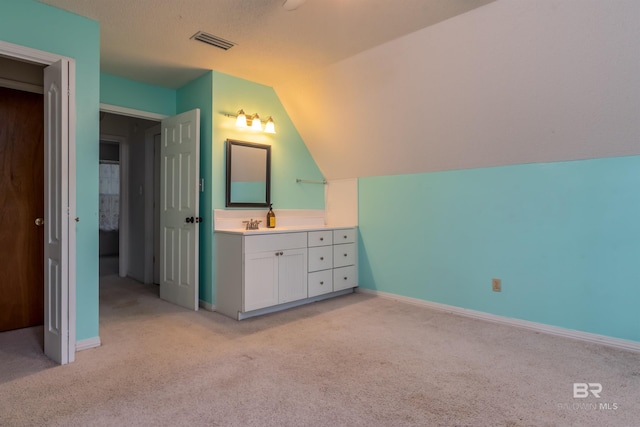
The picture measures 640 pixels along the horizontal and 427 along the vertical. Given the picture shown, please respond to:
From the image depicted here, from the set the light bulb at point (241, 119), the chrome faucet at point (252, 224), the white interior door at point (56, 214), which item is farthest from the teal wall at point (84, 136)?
the chrome faucet at point (252, 224)

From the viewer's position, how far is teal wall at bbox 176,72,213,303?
11.5 feet

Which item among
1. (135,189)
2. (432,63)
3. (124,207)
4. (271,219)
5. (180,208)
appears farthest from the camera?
(124,207)

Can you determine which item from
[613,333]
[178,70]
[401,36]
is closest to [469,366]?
[613,333]

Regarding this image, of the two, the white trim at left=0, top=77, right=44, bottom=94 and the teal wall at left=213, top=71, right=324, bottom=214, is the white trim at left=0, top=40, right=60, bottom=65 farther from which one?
the teal wall at left=213, top=71, right=324, bottom=214

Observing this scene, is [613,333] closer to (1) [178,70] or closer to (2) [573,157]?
(2) [573,157]

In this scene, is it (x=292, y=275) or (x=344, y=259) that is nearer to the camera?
(x=292, y=275)

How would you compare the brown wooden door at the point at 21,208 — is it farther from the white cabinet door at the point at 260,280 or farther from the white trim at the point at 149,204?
the white cabinet door at the point at 260,280

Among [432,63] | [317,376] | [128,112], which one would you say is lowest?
[317,376]

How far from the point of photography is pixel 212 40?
2.86m

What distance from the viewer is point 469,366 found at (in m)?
2.26

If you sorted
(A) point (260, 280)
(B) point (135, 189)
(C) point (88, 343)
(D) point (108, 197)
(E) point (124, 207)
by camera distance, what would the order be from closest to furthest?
(C) point (88, 343), (A) point (260, 280), (B) point (135, 189), (E) point (124, 207), (D) point (108, 197)

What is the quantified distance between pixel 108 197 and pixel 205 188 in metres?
5.48

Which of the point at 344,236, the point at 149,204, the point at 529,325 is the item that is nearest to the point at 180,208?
the point at 149,204

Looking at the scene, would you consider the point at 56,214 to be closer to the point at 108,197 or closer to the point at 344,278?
the point at 344,278
